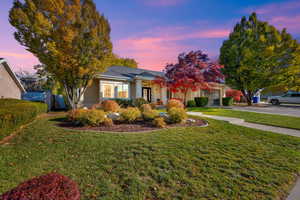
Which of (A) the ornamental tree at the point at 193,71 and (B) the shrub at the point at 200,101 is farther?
(B) the shrub at the point at 200,101

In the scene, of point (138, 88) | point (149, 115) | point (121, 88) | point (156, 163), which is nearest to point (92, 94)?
point (121, 88)

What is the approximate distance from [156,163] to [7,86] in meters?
15.4

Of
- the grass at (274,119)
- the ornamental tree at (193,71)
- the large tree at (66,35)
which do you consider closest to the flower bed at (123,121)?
the large tree at (66,35)

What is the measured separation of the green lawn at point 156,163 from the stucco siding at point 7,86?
987 cm

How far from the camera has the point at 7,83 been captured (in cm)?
1212

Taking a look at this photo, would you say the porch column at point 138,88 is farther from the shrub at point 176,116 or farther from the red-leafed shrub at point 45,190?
the red-leafed shrub at point 45,190

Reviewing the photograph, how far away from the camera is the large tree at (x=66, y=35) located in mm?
7809

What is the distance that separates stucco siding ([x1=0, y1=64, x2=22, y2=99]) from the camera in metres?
11.4

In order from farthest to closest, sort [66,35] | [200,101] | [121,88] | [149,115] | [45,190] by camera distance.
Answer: [200,101]
[121,88]
[66,35]
[149,115]
[45,190]

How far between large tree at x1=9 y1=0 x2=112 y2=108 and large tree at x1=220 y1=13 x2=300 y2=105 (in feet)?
56.2

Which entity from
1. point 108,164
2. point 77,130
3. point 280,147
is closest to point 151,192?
point 108,164

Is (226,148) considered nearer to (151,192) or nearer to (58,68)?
(151,192)

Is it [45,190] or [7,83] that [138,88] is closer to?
[7,83]

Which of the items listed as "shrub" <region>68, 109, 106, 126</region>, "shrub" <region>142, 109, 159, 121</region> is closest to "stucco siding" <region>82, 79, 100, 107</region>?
"shrub" <region>68, 109, 106, 126</region>
